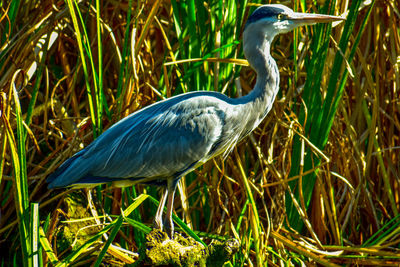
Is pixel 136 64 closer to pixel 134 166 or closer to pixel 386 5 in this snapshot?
pixel 134 166

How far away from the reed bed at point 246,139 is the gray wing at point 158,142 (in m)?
0.13

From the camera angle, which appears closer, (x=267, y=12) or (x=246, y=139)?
(x=267, y=12)

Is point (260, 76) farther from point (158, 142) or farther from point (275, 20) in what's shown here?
point (158, 142)

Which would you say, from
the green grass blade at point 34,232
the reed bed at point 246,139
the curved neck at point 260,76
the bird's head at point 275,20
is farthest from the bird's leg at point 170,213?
the bird's head at point 275,20

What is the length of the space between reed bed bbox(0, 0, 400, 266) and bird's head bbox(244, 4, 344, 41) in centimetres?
14

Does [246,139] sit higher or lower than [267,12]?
lower

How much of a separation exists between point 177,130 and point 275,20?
587 millimetres

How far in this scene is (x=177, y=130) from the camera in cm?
227

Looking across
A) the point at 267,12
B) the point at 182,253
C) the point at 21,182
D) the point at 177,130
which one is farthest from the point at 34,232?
the point at 267,12

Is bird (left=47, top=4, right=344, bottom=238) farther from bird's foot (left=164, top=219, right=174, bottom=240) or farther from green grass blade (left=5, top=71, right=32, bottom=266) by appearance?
green grass blade (left=5, top=71, right=32, bottom=266)

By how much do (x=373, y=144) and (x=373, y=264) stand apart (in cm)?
63

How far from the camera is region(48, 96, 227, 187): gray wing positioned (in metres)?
2.22

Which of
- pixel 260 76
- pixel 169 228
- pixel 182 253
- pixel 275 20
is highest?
pixel 275 20

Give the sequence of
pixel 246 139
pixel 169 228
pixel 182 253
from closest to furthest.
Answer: pixel 182 253, pixel 169 228, pixel 246 139
